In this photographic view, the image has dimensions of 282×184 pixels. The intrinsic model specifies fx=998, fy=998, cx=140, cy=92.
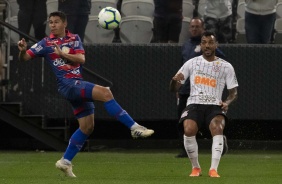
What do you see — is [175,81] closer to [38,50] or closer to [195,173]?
[195,173]

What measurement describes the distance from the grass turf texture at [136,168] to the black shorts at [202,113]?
69 cm

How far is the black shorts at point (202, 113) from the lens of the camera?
1226cm

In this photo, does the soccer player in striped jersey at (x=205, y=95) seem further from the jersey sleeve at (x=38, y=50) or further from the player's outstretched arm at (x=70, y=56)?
the jersey sleeve at (x=38, y=50)

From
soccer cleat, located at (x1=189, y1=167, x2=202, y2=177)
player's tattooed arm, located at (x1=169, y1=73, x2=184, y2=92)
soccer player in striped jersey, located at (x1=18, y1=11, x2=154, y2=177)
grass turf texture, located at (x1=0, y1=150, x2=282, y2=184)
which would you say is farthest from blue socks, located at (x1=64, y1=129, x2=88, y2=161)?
soccer cleat, located at (x1=189, y1=167, x2=202, y2=177)

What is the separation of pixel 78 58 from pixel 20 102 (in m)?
5.18

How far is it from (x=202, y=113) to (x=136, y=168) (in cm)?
185

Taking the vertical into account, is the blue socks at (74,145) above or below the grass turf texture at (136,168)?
above

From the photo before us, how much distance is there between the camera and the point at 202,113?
12.4m

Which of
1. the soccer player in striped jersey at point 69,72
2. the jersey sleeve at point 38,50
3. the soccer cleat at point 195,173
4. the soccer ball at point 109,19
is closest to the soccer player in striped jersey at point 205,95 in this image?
the soccer cleat at point 195,173

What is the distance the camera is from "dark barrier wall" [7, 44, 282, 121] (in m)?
17.4

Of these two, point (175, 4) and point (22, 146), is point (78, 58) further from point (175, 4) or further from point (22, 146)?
point (22, 146)

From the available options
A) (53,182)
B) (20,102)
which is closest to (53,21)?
(53,182)

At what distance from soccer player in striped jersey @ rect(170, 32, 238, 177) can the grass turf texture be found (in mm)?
520

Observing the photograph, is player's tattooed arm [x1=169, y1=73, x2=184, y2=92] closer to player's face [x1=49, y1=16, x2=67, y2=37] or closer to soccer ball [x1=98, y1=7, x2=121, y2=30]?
player's face [x1=49, y1=16, x2=67, y2=37]
